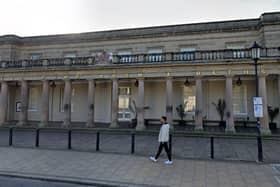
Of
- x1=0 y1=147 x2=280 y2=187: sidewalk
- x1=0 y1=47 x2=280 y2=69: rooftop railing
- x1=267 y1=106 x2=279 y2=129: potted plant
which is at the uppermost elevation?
x1=0 y1=47 x2=280 y2=69: rooftop railing

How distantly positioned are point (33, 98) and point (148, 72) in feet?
47.9

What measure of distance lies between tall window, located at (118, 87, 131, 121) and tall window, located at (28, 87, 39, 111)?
9672 millimetres

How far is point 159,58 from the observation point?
16.8m

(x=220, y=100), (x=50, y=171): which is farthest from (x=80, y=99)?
(x=50, y=171)

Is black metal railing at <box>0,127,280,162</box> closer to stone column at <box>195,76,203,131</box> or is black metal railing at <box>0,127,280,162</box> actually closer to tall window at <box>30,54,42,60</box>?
stone column at <box>195,76,203,131</box>

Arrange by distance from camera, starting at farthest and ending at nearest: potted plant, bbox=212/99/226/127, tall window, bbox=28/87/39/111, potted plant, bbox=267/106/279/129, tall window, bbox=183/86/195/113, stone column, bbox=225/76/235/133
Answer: tall window, bbox=28/87/39/111
tall window, bbox=183/86/195/113
potted plant, bbox=212/99/226/127
potted plant, bbox=267/106/279/129
stone column, bbox=225/76/235/133

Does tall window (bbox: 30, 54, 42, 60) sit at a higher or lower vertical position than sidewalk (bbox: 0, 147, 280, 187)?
higher

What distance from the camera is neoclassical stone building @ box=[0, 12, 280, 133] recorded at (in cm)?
1562

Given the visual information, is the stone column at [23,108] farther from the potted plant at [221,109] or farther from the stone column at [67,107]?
the potted plant at [221,109]

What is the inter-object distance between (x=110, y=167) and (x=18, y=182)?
2720mm

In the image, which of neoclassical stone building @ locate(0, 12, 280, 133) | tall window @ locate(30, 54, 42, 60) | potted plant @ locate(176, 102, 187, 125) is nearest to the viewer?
neoclassical stone building @ locate(0, 12, 280, 133)

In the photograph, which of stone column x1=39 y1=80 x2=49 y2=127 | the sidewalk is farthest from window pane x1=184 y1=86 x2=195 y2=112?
stone column x1=39 y1=80 x2=49 y2=127

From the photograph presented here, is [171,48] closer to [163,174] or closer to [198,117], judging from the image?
[198,117]

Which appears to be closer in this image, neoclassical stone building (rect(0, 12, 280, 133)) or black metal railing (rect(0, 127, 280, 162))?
black metal railing (rect(0, 127, 280, 162))
